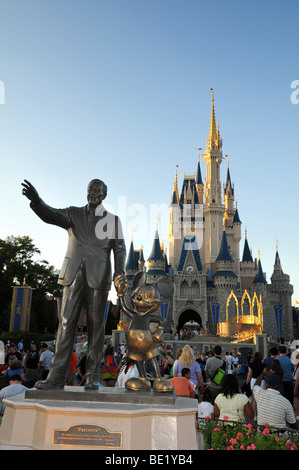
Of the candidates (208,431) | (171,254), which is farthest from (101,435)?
(171,254)

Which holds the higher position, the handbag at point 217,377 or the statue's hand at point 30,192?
the statue's hand at point 30,192

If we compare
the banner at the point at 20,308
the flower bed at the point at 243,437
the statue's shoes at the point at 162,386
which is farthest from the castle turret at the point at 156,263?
the statue's shoes at the point at 162,386

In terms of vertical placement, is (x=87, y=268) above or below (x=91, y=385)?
above

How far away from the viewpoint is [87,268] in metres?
4.19

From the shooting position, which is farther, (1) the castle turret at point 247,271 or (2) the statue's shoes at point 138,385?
(1) the castle turret at point 247,271

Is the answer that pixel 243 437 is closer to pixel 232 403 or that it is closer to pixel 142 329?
pixel 232 403

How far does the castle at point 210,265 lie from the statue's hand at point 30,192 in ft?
120

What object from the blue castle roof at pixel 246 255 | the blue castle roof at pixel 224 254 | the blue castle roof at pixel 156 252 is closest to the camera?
the blue castle roof at pixel 224 254

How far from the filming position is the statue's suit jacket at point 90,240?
4191 millimetres

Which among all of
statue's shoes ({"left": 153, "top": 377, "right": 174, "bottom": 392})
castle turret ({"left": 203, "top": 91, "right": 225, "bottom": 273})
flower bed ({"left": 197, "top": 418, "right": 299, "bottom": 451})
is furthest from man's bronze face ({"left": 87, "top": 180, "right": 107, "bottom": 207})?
castle turret ({"left": 203, "top": 91, "right": 225, "bottom": 273})

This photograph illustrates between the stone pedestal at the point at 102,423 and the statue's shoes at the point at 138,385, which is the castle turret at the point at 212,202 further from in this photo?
the stone pedestal at the point at 102,423

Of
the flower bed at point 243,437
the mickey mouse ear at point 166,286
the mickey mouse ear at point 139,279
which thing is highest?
the mickey mouse ear at point 166,286

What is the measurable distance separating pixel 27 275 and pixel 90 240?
33.0 metres

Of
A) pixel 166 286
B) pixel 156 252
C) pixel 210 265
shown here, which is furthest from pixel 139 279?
pixel 210 265
